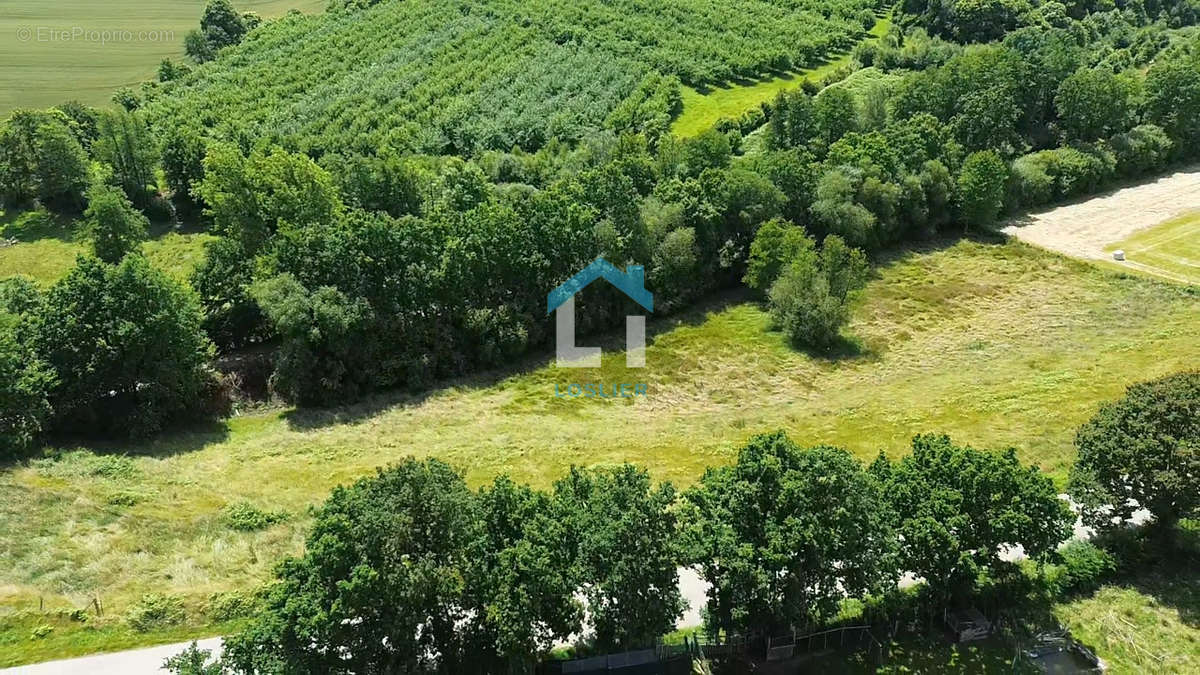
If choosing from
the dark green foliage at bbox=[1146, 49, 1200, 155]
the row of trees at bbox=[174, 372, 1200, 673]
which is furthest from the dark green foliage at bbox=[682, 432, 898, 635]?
the dark green foliage at bbox=[1146, 49, 1200, 155]

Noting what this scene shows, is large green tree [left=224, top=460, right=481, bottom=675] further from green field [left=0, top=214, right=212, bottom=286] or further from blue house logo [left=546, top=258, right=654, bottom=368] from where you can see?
green field [left=0, top=214, right=212, bottom=286]

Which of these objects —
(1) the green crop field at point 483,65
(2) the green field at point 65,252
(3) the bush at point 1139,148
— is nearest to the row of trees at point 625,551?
(2) the green field at point 65,252

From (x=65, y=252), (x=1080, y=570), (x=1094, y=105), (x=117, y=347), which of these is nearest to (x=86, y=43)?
(x=65, y=252)

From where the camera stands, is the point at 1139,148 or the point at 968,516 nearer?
the point at 968,516

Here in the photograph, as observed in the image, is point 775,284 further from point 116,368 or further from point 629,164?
point 116,368

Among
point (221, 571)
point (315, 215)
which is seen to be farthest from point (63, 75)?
point (221, 571)

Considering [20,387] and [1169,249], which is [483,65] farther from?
[1169,249]

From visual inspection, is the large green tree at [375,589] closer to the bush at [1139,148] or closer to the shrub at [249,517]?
the shrub at [249,517]
